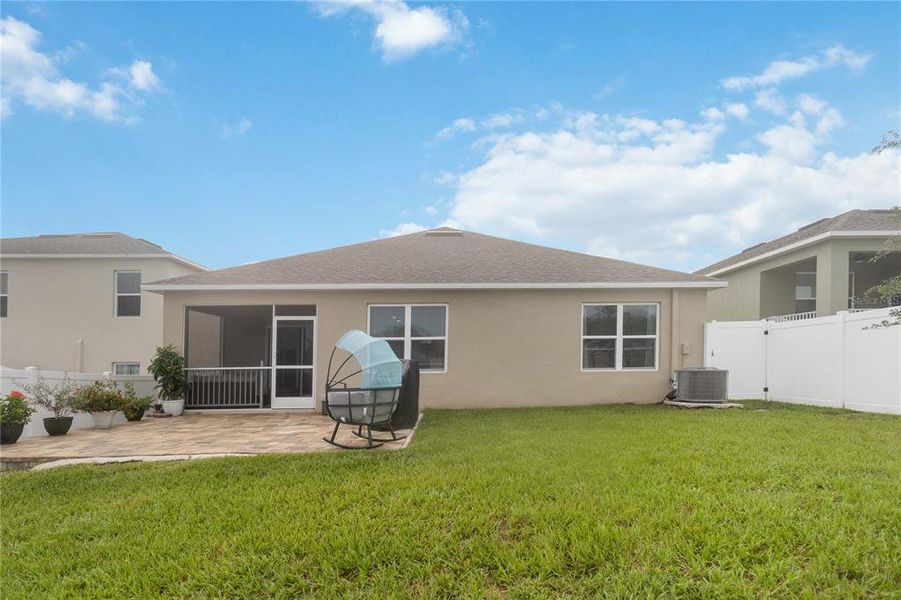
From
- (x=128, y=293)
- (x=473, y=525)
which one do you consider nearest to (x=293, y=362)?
(x=128, y=293)

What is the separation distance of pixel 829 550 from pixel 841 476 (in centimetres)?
176

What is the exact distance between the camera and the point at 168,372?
11.1 meters

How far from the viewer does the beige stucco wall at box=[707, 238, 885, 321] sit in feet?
43.9

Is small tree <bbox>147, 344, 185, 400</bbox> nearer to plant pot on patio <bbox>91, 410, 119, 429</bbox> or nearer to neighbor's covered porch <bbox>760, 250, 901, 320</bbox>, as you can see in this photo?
plant pot on patio <bbox>91, 410, 119, 429</bbox>

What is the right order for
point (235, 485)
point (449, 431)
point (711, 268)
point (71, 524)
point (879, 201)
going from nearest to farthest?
point (71, 524) → point (235, 485) → point (449, 431) → point (879, 201) → point (711, 268)

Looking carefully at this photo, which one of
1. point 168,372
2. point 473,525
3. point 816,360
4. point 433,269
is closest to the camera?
point 473,525

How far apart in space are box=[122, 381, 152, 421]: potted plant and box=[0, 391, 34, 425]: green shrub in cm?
210

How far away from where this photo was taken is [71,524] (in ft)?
13.4

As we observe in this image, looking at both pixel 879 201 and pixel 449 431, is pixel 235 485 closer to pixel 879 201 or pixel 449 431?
pixel 449 431

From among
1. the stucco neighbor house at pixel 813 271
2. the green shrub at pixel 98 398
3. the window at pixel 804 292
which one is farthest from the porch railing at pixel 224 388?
the window at pixel 804 292

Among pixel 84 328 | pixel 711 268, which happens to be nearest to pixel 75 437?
pixel 84 328

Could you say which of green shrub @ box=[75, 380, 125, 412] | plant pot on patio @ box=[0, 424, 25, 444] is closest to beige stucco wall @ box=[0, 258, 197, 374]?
green shrub @ box=[75, 380, 125, 412]

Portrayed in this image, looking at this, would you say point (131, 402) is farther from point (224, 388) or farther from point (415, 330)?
point (415, 330)

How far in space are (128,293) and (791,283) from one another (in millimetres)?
23823
